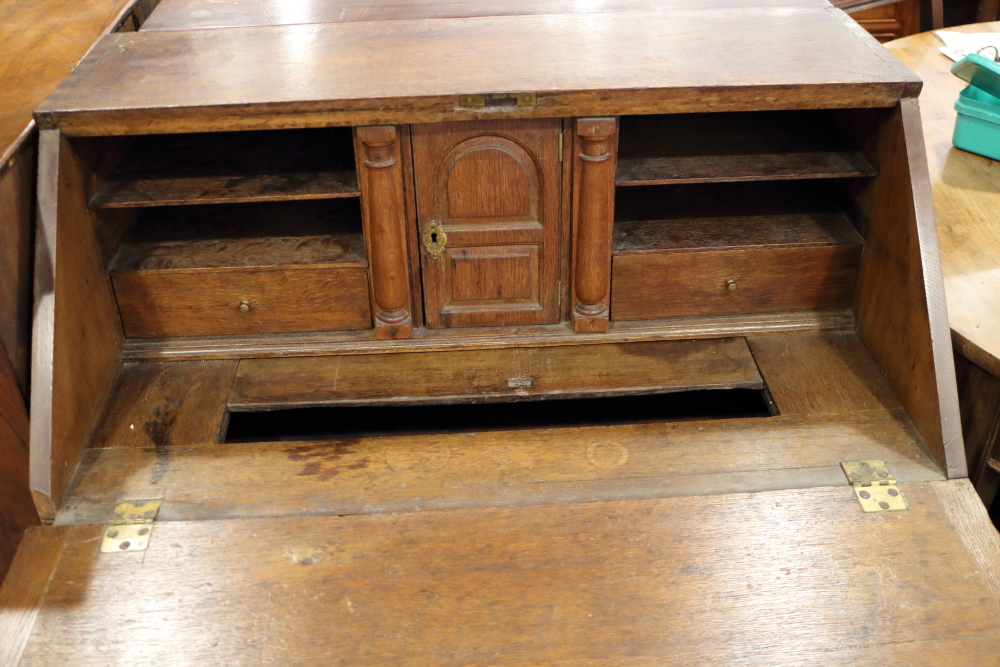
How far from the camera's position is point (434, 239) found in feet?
5.45

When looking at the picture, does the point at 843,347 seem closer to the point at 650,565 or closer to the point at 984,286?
the point at 984,286

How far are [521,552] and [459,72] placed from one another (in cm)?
81

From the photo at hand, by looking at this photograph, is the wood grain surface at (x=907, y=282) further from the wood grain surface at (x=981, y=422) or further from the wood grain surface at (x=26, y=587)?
the wood grain surface at (x=26, y=587)

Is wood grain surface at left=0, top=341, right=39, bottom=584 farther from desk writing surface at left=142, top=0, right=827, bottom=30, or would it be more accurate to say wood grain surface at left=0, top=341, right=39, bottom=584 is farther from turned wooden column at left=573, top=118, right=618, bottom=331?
turned wooden column at left=573, top=118, right=618, bottom=331

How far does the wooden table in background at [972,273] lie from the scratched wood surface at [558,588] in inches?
14.5

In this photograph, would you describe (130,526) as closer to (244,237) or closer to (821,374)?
Result: (244,237)

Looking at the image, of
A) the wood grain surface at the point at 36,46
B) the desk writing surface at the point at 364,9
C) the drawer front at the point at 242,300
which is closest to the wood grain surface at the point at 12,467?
the drawer front at the point at 242,300

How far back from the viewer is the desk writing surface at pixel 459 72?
149 cm

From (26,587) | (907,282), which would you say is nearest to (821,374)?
(907,282)

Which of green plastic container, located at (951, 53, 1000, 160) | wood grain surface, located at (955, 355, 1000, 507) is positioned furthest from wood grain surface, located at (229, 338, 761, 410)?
green plastic container, located at (951, 53, 1000, 160)

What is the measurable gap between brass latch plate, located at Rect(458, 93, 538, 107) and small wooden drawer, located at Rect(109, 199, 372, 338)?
14.9 inches

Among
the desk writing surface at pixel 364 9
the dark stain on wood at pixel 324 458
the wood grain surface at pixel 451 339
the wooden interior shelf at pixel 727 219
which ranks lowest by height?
the dark stain on wood at pixel 324 458

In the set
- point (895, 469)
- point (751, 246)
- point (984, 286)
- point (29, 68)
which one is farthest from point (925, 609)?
point (29, 68)

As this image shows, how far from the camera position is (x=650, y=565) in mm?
1335
